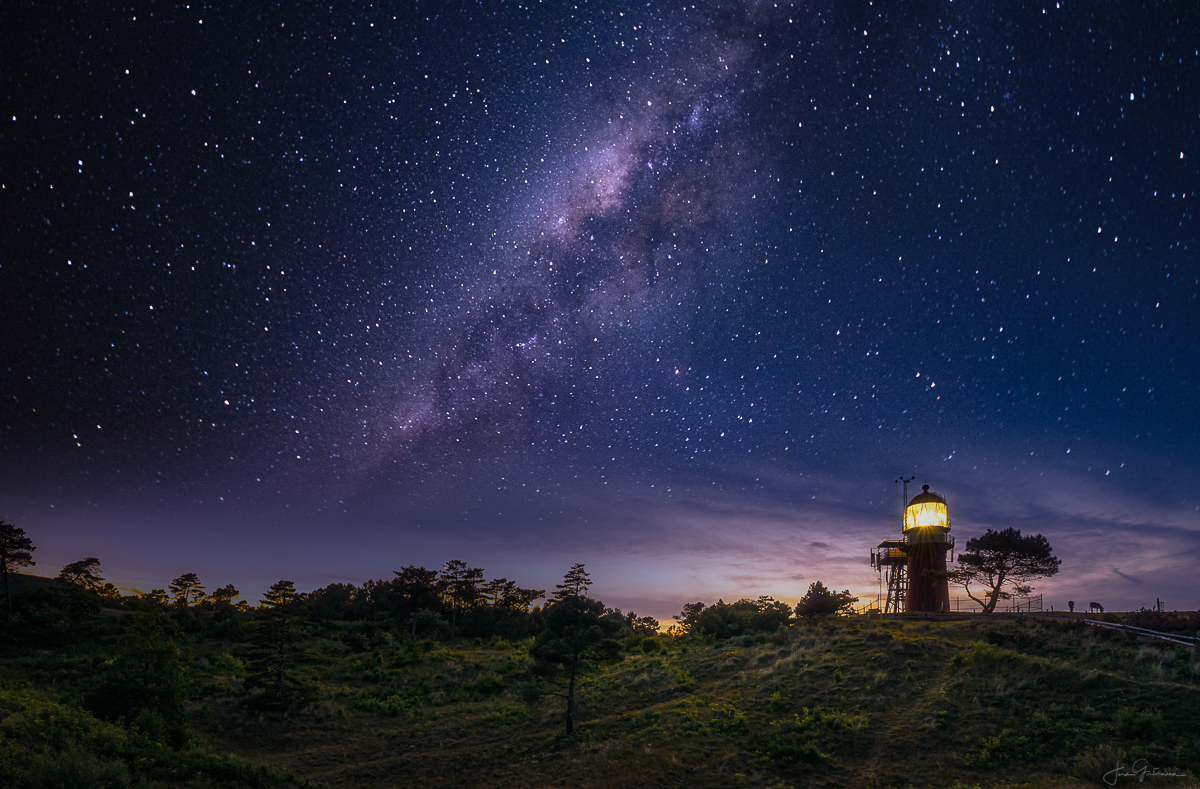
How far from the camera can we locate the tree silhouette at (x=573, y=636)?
82.2ft

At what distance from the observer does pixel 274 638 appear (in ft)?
100

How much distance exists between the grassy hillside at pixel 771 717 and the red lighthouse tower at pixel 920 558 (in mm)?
7552

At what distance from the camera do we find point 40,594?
143 feet

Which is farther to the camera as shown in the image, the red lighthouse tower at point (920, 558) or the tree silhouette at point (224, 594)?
the tree silhouette at point (224, 594)

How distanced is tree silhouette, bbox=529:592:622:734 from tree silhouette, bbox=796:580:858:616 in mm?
24025

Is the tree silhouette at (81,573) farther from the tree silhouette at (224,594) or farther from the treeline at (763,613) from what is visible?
the treeline at (763,613)

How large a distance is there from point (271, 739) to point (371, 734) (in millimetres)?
4347

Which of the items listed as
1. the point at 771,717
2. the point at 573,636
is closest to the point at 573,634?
the point at 573,636

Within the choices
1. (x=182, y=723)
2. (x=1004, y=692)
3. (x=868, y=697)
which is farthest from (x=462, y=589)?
(x=1004, y=692)

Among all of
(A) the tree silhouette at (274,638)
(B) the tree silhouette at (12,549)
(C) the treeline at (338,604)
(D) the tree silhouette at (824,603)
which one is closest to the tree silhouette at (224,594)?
(C) the treeline at (338,604)

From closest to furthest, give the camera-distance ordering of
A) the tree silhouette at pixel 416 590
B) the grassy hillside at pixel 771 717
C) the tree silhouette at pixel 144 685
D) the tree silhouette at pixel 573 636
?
the grassy hillside at pixel 771 717 → the tree silhouette at pixel 144 685 → the tree silhouette at pixel 573 636 → the tree silhouette at pixel 416 590

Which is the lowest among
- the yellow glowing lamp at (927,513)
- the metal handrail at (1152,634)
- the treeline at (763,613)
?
the treeline at (763,613)

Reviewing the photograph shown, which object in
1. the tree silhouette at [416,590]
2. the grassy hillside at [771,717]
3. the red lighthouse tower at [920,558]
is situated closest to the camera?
the grassy hillside at [771,717]

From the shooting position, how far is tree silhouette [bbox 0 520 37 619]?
4469 cm
